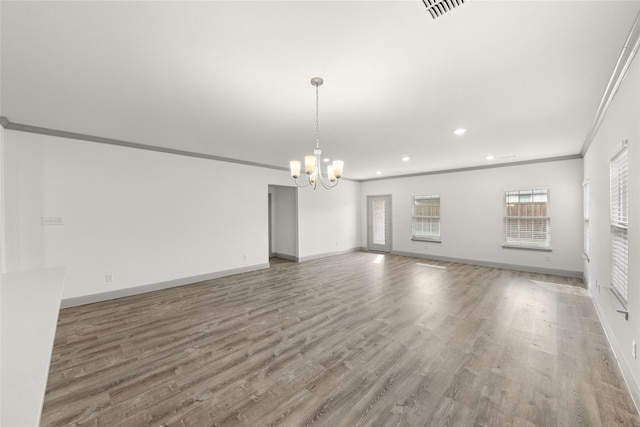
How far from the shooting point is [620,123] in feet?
7.97

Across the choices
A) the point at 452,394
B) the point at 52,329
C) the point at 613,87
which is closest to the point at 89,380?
the point at 52,329

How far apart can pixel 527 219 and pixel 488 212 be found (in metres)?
0.80

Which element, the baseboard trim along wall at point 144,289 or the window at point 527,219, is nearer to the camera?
the baseboard trim along wall at point 144,289

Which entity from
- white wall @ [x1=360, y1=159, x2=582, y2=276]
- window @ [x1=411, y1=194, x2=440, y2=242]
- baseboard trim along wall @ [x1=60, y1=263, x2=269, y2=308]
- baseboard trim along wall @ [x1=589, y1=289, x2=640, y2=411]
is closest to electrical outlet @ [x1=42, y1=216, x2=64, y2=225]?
baseboard trim along wall @ [x1=60, y1=263, x2=269, y2=308]

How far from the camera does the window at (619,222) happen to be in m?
2.35

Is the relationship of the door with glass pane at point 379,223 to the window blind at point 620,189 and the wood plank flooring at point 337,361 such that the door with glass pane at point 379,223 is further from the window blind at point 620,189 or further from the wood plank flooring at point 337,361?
the window blind at point 620,189

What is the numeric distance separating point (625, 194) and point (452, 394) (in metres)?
2.34

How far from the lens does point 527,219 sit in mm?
6207

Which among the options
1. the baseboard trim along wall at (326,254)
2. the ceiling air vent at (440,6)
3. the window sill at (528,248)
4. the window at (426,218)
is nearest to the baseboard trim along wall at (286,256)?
the baseboard trim along wall at (326,254)

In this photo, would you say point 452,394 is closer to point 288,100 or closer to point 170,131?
point 288,100

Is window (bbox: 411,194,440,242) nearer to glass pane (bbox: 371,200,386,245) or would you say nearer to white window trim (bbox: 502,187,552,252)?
glass pane (bbox: 371,200,386,245)

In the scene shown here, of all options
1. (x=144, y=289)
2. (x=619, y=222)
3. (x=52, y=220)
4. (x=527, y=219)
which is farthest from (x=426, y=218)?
(x=52, y=220)

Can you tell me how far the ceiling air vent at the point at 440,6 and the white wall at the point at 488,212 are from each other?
6.07m

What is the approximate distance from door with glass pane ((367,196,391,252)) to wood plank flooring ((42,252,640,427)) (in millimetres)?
4392
